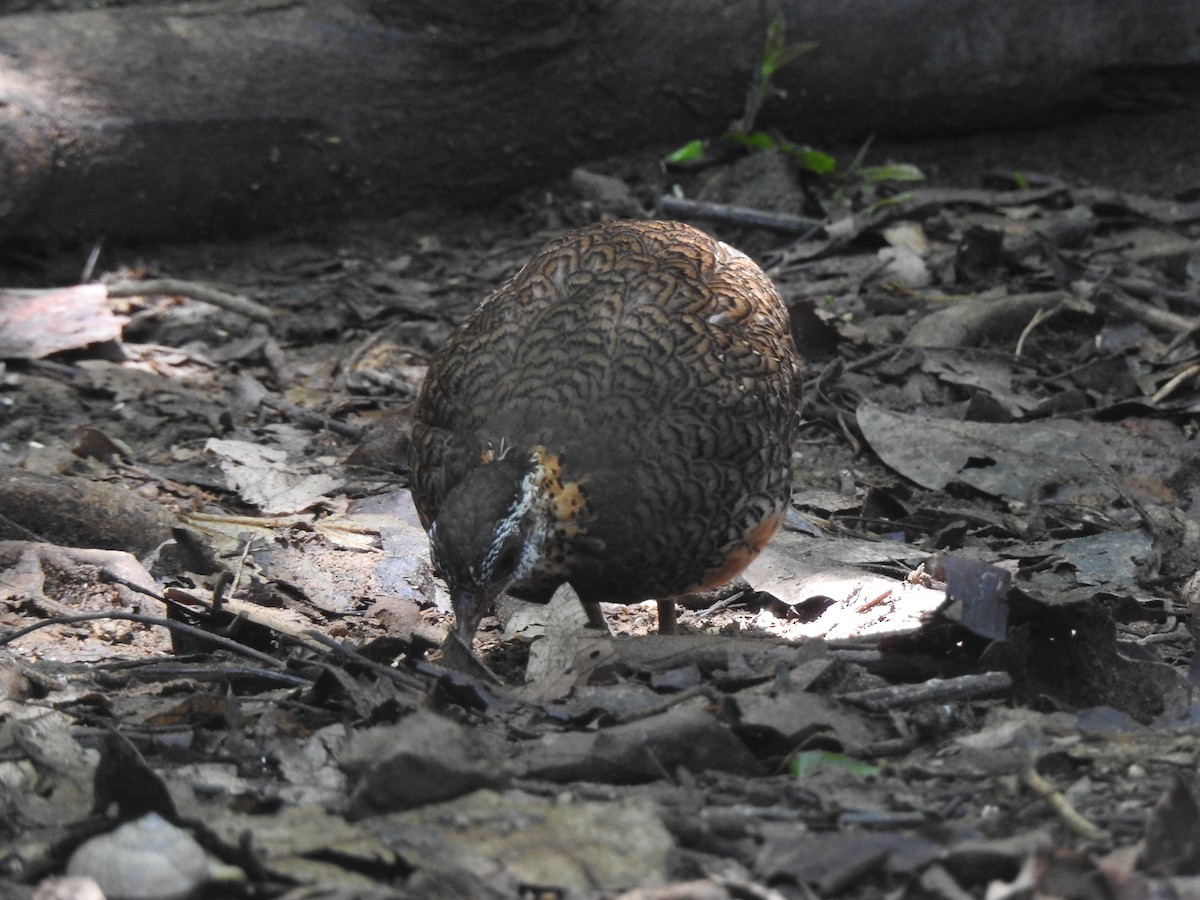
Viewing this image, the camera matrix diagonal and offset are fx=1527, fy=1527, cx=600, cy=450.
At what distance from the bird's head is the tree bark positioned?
491cm

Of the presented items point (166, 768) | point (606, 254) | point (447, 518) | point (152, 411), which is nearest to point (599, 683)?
point (447, 518)

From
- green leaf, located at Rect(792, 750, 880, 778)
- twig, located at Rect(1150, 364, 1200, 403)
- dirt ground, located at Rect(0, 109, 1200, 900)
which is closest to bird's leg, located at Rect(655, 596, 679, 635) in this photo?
dirt ground, located at Rect(0, 109, 1200, 900)

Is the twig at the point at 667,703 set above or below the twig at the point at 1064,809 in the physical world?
below

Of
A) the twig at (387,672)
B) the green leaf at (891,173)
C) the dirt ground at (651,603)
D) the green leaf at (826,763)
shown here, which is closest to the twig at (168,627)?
the dirt ground at (651,603)

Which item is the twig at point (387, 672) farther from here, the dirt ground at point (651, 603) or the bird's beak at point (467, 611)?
the bird's beak at point (467, 611)

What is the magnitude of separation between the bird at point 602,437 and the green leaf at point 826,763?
1314 millimetres

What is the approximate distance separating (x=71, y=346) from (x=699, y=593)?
3.77m

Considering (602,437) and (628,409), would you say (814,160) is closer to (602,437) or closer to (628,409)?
(628,409)

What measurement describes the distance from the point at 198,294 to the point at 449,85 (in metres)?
2.14

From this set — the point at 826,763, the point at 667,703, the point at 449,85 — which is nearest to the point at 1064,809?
the point at 826,763

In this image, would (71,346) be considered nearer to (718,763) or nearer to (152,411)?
(152,411)

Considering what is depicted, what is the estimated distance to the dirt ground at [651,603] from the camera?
3.48 metres

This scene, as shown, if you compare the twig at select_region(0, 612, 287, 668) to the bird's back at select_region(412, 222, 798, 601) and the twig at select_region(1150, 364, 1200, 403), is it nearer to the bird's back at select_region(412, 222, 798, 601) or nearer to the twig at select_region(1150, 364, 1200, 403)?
the bird's back at select_region(412, 222, 798, 601)

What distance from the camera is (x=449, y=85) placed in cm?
980
